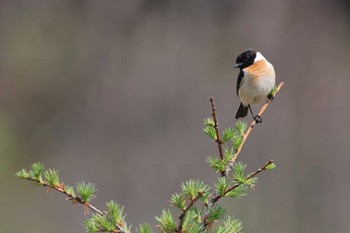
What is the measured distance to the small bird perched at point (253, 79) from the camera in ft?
3.77

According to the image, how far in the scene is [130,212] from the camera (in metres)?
2.59

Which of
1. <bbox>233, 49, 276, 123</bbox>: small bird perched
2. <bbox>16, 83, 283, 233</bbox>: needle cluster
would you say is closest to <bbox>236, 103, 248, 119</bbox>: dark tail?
<bbox>233, 49, 276, 123</bbox>: small bird perched

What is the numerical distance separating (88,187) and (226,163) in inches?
4.5

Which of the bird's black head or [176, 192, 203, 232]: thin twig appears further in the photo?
the bird's black head

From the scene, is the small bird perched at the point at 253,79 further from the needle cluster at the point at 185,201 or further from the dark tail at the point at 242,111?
the needle cluster at the point at 185,201

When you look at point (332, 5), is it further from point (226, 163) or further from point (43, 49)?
point (226, 163)

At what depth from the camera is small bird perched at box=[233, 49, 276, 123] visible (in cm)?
115

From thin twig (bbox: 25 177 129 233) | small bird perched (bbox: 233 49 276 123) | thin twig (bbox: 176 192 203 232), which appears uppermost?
small bird perched (bbox: 233 49 276 123)

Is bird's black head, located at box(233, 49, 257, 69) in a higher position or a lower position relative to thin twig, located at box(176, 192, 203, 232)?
higher

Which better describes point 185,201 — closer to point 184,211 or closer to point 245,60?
point 184,211

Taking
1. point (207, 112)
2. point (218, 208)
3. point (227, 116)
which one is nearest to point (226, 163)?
point (218, 208)

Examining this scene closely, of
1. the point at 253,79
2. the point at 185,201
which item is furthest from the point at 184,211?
the point at 253,79

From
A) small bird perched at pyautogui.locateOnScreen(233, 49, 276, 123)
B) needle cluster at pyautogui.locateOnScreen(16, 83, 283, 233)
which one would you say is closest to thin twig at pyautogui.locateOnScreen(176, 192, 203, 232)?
needle cluster at pyautogui.locateOnScreen(16, 83, 283, 233)

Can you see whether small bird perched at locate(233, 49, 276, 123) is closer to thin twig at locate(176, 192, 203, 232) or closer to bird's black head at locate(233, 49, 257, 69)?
bird's black head at locate(233, 49, 257, 69)
